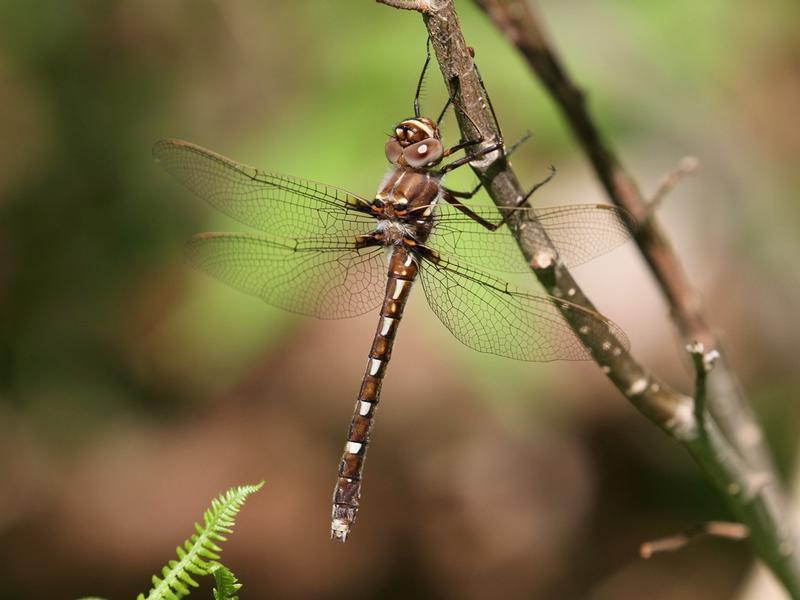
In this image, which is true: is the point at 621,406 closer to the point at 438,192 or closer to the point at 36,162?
the point at 438,192

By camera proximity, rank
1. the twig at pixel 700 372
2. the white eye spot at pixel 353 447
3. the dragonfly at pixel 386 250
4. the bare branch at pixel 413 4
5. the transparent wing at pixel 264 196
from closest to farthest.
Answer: the bare branch at pixel 413 4 < the twig at pixel 700 372 < the dragonfly at pixel 386 250 < the white eye spot at pixel 353 447 < the transparent wing at pixel 264 196

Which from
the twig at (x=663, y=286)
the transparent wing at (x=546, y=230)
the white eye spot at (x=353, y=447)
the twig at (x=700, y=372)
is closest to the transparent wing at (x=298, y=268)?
the transparent wing at (x=546, y=230)

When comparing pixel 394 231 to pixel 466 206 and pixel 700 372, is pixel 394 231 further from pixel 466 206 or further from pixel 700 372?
pixel 700 372

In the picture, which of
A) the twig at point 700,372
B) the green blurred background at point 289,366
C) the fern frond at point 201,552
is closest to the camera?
the fern frond at point 201,552

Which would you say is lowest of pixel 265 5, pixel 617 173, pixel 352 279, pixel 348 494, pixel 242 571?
pixel 242 571

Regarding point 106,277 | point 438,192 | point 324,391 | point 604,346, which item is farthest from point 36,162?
point 604,346

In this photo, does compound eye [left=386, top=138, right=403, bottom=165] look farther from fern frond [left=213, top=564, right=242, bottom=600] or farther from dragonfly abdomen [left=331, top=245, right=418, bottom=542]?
fern frond [left=213, top=564, right=242, bottom=600]

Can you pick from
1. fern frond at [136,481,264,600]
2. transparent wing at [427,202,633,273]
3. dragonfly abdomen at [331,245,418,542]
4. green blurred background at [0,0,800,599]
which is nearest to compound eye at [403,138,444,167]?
transparent wing at [427,202,633,273]

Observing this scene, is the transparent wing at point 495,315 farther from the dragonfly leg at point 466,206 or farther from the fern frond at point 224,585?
the fern frond at point 224,585
